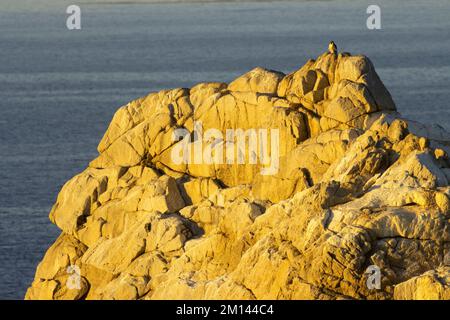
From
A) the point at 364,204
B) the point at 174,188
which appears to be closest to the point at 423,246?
the point at 364,204

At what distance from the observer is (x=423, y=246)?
67062 mm

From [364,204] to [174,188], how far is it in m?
12.1

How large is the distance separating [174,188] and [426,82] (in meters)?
111

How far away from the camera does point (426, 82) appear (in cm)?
18738

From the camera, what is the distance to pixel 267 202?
7394cm

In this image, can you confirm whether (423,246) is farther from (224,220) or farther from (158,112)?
(158,112)

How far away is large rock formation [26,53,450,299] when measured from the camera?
6669 centimetres

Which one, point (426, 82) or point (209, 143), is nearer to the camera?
point (209, 143)

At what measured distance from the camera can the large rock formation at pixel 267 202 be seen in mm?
66688

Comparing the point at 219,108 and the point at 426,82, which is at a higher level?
the point at 219,108

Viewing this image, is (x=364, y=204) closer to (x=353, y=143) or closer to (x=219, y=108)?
(x=353, y=143)
